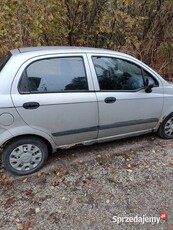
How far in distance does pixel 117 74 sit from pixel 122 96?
0.35 meters

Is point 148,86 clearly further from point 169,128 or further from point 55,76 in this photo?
point 55,76

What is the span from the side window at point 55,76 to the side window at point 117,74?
27 centimetres

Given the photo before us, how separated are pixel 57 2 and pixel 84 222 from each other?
14.0ft

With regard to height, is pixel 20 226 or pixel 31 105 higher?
pixel 31 105

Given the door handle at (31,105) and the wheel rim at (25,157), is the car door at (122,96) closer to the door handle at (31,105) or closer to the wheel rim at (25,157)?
the door handle at (31,105)

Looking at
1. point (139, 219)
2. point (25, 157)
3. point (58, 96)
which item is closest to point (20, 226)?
point (25, 157)

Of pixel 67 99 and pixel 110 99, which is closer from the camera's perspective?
pixel 67 99

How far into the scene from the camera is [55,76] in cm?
265

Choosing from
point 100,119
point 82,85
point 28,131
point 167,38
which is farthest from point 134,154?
point 167,38

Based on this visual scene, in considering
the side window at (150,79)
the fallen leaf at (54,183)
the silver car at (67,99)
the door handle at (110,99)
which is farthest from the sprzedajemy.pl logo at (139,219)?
the side window at (150,79)

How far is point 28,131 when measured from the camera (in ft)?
8.52

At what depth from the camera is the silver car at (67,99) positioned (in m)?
2.48

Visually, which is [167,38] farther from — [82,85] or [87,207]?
[87,207]

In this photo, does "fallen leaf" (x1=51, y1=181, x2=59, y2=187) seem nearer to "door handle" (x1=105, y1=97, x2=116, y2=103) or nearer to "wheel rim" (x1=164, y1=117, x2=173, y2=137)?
"door handle" (x1=105, y1=97, x2=116, y2=103)
